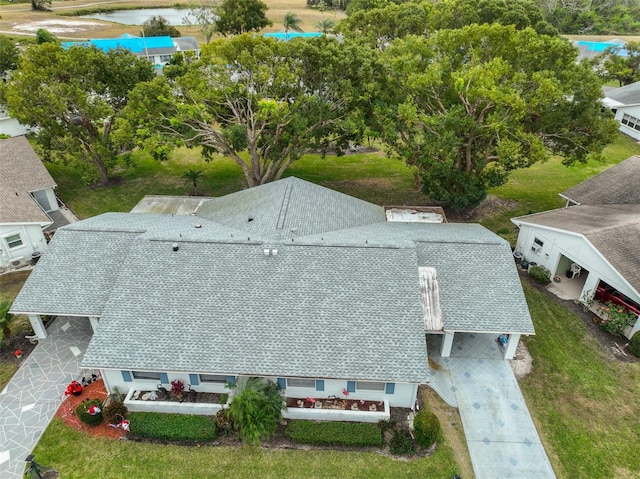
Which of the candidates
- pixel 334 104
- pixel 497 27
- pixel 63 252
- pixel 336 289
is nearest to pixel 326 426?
pixel 336 289

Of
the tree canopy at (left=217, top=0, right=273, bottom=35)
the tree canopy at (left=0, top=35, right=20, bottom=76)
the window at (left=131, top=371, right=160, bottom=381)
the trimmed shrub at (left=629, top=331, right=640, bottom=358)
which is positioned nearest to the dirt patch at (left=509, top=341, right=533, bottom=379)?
the trimmed shrub at (left=629, top=331, right=640, bottom=358)

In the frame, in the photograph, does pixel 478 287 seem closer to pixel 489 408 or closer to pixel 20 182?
pixel 489 408

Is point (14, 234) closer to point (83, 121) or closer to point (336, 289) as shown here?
point (83, 121)

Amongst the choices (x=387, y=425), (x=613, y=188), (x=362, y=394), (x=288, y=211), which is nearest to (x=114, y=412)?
(x=362, y=394)

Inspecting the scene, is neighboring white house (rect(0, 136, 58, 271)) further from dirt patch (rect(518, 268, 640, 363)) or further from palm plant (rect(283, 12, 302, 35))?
palm plant (rect(283, 12, 302, 35))

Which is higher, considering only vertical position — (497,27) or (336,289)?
→ (497,27)

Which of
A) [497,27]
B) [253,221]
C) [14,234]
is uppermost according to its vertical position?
[497,27]
